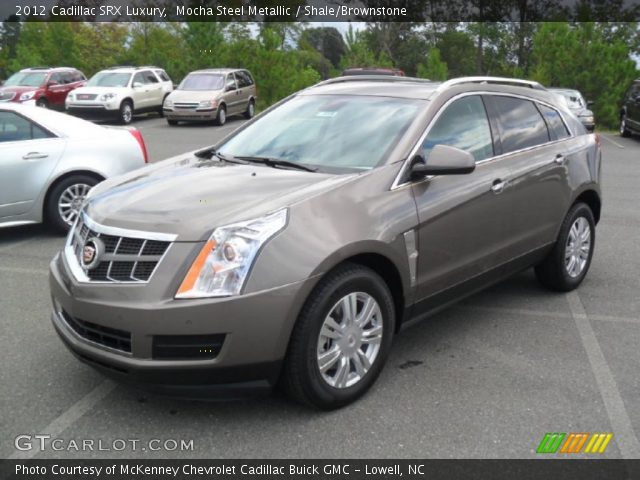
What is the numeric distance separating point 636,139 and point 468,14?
2638 cm

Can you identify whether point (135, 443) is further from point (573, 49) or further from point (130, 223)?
point (573, 49)

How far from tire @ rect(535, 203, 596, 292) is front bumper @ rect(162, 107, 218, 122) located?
17.8 m

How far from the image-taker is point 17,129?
7.04m

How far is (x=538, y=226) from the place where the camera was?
16.2ft

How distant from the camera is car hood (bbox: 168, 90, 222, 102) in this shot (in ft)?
72.6

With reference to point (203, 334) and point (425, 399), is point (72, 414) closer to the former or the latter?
point (203, 334)

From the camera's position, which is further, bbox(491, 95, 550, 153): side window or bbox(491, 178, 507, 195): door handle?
bbox(491, 95, 550, 153): side window

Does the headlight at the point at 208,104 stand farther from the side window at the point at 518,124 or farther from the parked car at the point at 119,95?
the side window at the point at 518,124

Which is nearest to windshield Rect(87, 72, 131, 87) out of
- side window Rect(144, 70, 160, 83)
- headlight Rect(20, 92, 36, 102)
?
side window Rect(144, 70, 160, 83)

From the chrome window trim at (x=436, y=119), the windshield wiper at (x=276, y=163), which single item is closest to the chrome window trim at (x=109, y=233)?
the windshield wiper at (x=276, y=163)

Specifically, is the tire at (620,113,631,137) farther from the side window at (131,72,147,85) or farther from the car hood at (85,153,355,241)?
the car hood at (85,153,355,241)

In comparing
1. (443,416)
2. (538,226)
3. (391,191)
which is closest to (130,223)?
(391,191)
